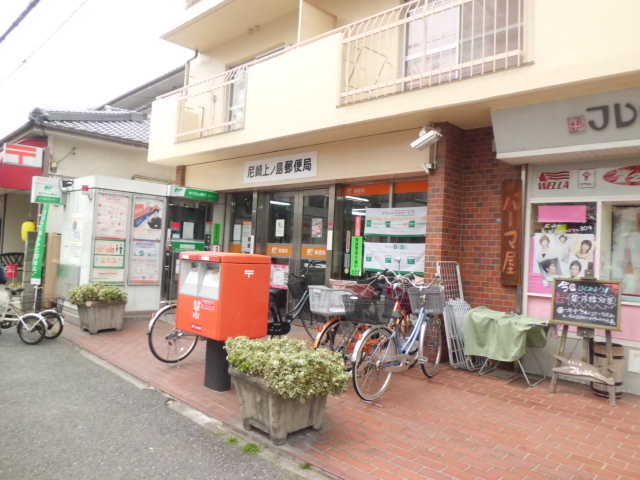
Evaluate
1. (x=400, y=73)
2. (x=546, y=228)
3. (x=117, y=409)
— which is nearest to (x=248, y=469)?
(x=117, y=409)

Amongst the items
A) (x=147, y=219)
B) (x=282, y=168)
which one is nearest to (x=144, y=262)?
(x=147, y=219)

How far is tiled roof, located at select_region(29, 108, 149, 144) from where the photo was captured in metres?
11.2

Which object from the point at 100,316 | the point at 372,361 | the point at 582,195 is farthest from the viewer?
the point at 100,316

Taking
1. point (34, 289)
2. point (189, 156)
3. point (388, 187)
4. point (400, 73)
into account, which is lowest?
point (34, 289)

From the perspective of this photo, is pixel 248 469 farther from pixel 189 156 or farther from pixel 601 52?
pixel 189 156

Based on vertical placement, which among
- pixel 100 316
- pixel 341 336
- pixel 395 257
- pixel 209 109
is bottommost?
pixel 100 316

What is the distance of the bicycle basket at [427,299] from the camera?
18.2 ft

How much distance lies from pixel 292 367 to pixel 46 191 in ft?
26.5

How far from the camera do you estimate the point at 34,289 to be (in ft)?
30.8

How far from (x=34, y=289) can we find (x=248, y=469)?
26.6 feet

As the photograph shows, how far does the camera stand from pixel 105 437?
3.92 m

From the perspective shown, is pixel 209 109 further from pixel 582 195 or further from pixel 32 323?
pixel 582 195

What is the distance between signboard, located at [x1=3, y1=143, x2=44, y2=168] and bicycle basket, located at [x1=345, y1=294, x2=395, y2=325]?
1035 centimetres

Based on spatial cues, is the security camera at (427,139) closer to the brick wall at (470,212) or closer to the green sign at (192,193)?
the brick wall at (470,212)
